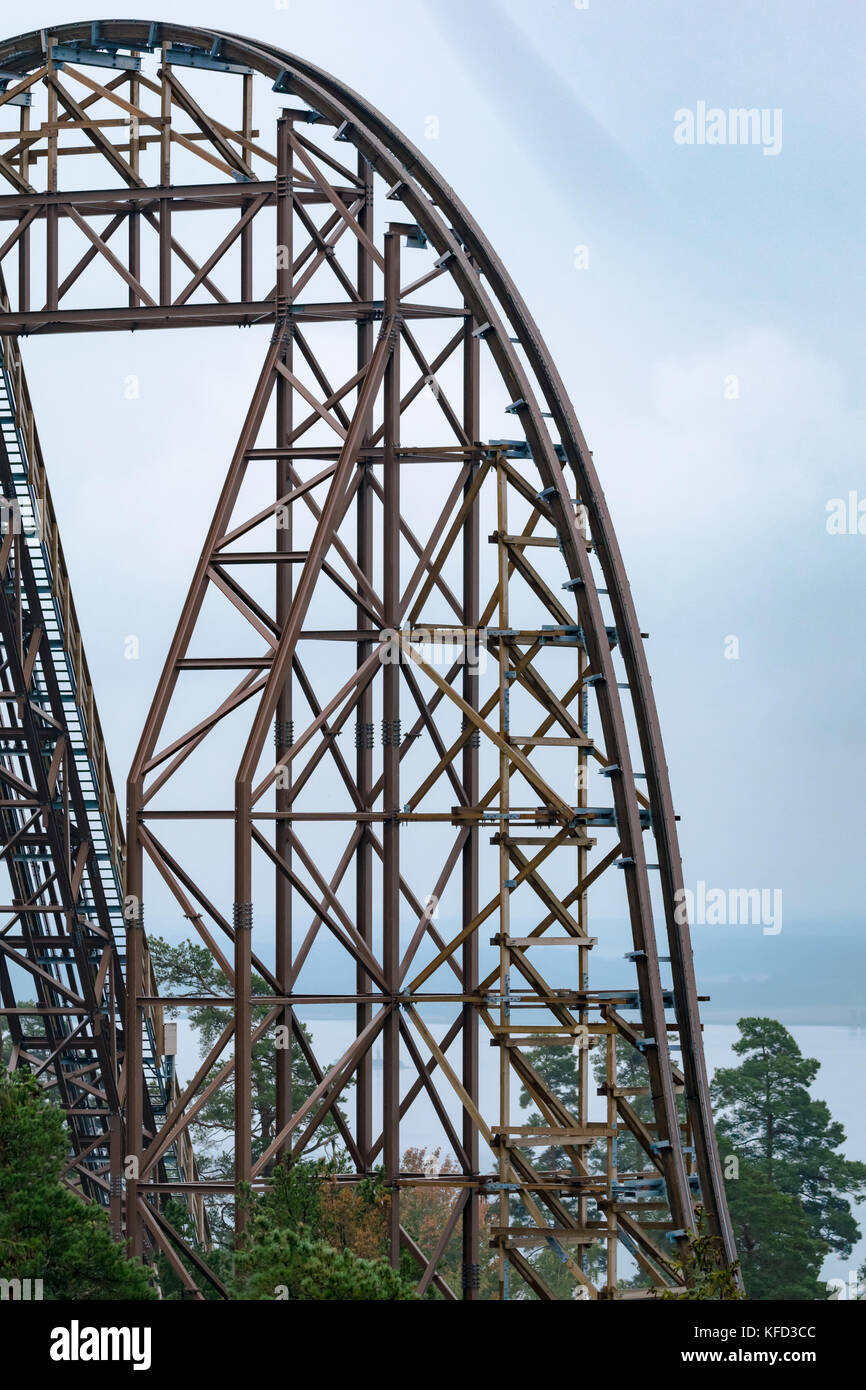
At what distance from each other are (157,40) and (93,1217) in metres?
12.9

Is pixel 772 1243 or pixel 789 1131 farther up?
pixel 789 1131

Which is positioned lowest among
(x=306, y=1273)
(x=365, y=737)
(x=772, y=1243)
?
(x=306, y=1273)

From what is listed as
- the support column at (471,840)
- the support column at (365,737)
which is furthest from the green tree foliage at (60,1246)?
the support column at (471,840)

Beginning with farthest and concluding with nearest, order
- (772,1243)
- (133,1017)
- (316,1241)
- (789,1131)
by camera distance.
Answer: (789,1131) < (772,1243) < (133,1017) < (316,1241)

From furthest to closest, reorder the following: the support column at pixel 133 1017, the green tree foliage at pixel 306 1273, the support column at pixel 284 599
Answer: the support column at pixel 284 599 → the support column at pixel 133 1017 → the green tree foliage at pixel 306 1273

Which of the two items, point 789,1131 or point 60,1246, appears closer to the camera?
point 60,1246

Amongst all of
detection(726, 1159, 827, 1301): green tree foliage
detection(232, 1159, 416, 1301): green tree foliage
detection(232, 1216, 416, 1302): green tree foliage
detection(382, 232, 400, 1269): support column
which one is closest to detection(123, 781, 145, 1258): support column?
detection(232, 1159, 416, 1301): green tree foliage

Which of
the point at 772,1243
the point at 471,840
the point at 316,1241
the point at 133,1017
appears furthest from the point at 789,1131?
the point at 316,1241

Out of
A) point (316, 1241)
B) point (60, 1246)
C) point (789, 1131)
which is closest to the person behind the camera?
point (316, 1241)

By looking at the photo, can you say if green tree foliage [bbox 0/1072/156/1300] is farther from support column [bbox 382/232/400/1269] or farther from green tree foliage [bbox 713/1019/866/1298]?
green tree foliage [bbox 713/1019/866/1298]

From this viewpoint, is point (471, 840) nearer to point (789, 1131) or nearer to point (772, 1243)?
point (772, 1243)

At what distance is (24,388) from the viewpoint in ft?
86.9

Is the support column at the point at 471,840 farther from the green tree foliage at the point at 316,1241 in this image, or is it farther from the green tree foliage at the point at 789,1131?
the green tree foliage at the point at 789,1131

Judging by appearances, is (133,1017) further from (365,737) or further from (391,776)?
(365,737)
